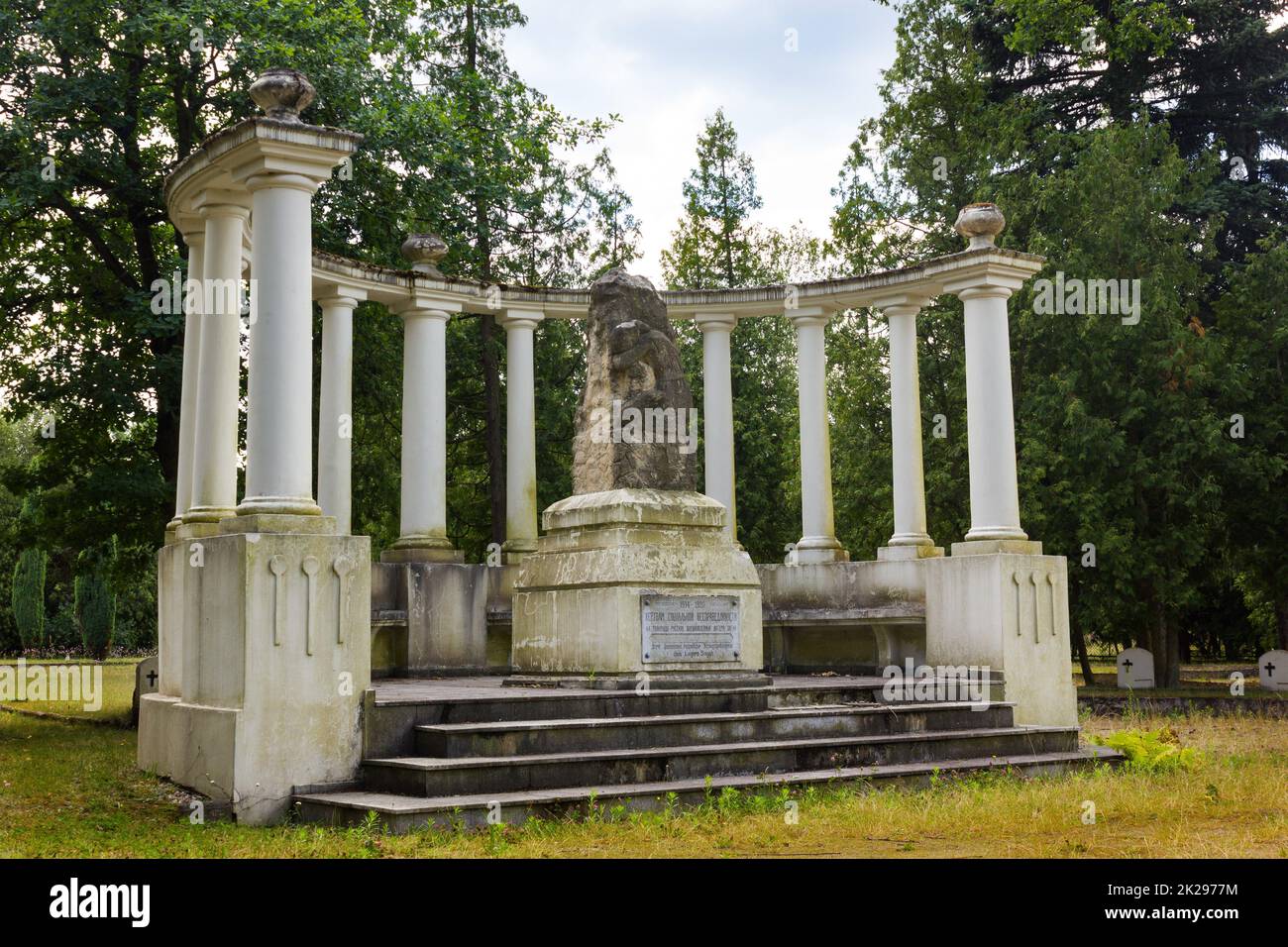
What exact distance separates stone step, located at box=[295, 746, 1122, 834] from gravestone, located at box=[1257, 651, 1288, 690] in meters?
22.1

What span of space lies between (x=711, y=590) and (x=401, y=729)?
12.2 ft

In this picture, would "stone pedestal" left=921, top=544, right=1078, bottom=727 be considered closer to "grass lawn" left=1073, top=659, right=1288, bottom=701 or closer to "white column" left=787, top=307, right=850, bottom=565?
"white column" left=787, top=307, right=850, bottom=565

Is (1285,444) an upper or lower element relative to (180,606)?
upper

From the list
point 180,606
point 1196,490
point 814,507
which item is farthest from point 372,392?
point 1196,490

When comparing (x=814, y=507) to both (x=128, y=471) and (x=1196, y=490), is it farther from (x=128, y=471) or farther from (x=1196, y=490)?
(x=1196, y=490)

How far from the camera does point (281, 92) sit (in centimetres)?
1089

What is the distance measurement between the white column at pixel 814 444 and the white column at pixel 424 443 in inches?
180

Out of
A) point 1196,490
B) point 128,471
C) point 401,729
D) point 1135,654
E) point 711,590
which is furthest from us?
point 1135,654

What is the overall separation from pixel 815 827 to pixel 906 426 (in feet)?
27.2

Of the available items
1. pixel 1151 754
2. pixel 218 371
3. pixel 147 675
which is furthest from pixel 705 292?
pixel 147 675

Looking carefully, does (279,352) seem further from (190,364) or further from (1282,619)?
(1282,619)

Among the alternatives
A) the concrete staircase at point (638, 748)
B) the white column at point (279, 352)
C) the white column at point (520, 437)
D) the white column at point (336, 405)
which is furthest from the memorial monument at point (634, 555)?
the white column at point (336, 405)

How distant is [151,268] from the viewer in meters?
20.2

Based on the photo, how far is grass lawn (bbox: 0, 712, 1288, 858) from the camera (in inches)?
320
